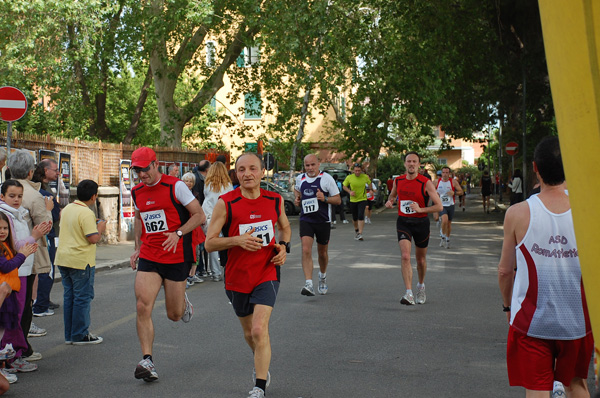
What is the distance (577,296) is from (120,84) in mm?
41222

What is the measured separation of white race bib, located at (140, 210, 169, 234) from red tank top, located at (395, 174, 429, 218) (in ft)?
14.0

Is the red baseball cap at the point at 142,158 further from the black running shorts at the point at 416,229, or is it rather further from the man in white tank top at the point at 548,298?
the black running shorts at the point at 416,229

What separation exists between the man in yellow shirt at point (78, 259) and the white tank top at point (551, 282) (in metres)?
4.87

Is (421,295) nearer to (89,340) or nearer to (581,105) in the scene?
(89,340)

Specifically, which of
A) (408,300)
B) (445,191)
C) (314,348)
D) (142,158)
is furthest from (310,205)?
(445,191)

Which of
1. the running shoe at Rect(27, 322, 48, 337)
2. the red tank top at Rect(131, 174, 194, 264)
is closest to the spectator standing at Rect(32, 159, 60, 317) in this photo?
the running shoe at Rect(27, 322, 48, 337)

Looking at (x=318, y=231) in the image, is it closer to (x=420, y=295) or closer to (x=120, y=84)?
(x=420, y=295)

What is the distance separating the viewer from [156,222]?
6.52m

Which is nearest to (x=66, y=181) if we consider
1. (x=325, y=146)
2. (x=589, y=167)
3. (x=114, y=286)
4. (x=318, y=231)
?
(x=114, y=286)

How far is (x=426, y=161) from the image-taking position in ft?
269

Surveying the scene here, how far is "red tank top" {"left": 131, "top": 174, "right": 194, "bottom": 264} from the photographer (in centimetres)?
646

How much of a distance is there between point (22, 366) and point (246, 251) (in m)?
2.35

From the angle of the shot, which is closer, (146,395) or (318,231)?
(146,395)

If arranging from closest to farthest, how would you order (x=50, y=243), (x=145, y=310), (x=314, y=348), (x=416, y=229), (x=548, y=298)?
(x=548, y=298) → (x=145, y=310) → (x=314, y=348) → (x=50, y=243) → (x=416, y=229)
